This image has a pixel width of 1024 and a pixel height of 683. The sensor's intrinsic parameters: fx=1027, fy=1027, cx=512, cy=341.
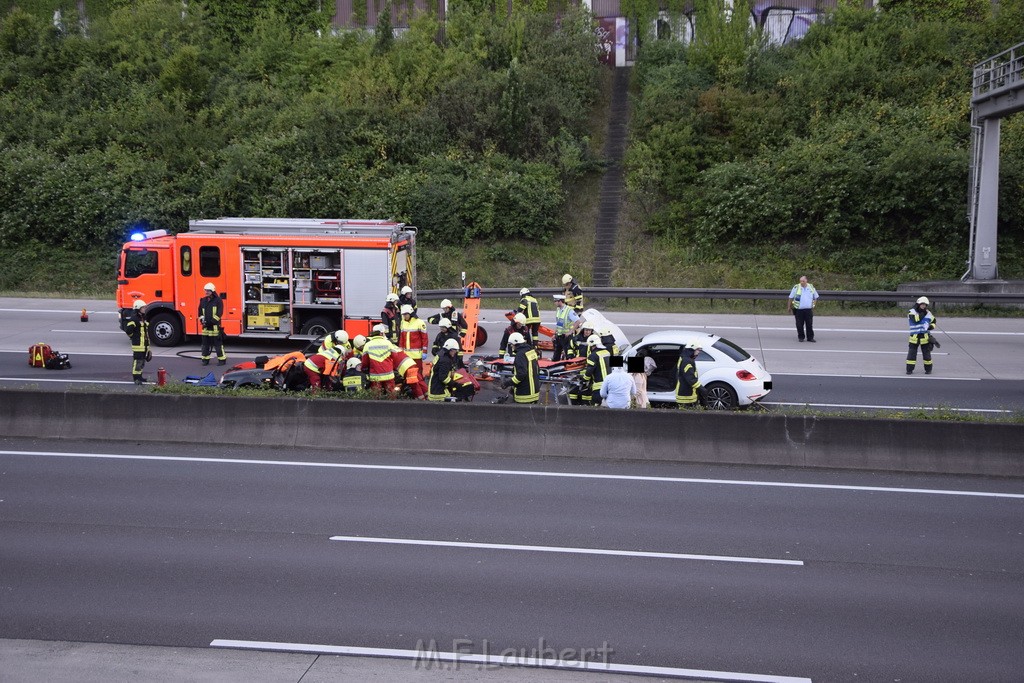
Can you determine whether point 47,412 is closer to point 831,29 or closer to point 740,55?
point 740,55

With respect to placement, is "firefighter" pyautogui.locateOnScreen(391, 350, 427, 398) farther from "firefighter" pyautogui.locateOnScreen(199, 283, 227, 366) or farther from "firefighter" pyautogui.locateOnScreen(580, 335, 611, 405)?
"firefighter" pyautogui.locateOnScreen(199, 283, 227, 366)

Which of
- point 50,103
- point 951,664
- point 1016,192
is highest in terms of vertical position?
point 50,103

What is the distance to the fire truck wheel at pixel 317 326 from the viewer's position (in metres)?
22.1

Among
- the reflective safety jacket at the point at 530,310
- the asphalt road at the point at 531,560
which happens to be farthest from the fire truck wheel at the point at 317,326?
the asphalt road at the point at 531,560

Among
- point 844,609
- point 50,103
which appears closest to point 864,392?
point 844,609

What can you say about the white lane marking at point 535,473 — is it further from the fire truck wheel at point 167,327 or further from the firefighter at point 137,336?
the fire truck wheel at point 167,327

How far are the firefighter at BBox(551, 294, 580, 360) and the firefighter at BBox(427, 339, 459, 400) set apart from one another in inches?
133

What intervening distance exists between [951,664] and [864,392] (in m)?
11.2

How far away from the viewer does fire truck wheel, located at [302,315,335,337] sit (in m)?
22.1

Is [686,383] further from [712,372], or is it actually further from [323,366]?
[323,366]

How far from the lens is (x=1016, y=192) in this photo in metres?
30.6

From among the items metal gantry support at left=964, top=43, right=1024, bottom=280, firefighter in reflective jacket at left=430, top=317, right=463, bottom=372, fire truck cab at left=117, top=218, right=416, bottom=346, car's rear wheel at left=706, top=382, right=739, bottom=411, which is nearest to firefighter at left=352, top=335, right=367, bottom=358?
firefighter in reflective jacket at left=430, top=317, right=463, bottom=372

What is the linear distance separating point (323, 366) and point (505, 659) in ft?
27.9

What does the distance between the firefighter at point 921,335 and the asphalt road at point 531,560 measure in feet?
24.0
